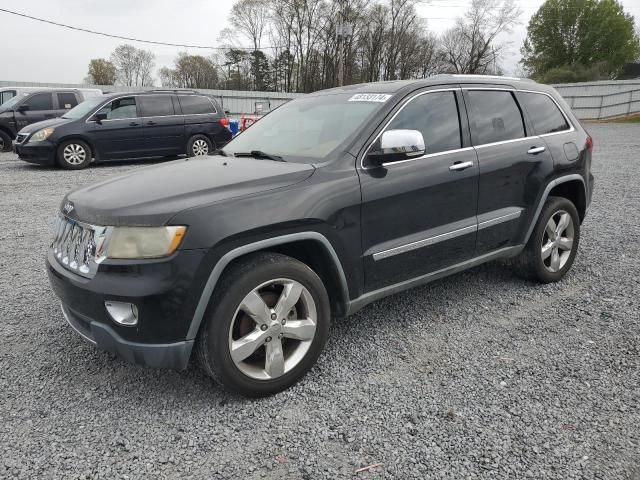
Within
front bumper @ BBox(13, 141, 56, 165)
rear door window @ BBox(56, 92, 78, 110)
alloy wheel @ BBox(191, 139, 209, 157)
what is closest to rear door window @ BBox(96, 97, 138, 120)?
front bumper @ BBox(13, 141, 56, 165)

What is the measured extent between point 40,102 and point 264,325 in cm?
1391

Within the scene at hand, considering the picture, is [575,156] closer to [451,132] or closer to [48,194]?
[451,132]

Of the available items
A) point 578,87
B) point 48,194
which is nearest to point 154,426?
point 48,194

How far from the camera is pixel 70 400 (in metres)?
2.71

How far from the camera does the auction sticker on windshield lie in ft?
10.9

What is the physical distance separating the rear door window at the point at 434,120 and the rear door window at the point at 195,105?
9.88m

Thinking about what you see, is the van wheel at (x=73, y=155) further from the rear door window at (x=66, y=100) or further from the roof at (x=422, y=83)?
the roof at (x=422, y=83)

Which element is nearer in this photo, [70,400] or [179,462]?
[179,462]

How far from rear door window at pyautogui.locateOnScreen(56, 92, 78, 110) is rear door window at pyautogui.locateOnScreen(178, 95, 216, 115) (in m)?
3.93

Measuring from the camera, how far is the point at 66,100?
1400 centimetres

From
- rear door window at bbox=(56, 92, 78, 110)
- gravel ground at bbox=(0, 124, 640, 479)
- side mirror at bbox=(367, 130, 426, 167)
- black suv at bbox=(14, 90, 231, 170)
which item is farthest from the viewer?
rear door window at bbox=(56, 92, 78, 110)

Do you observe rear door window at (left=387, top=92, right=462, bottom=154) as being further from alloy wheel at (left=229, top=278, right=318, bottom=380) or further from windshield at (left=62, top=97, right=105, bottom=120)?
windshield at (left=62, top=97, right=105, bottom=120)

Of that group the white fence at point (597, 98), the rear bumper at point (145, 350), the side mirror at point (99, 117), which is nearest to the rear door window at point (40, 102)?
the side mirror at point (99, 117)

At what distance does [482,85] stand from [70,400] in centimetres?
353
